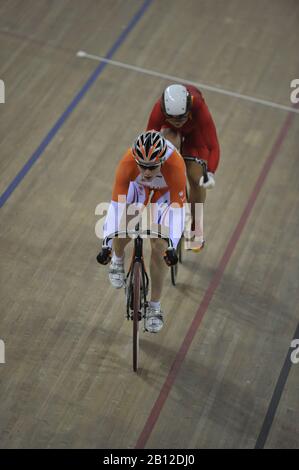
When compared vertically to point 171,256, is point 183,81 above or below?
below

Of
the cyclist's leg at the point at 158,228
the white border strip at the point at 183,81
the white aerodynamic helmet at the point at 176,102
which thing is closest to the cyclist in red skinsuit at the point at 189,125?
the white aerodynamic helmet at the point at 176,102

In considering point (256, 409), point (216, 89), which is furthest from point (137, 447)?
point (216, 89)

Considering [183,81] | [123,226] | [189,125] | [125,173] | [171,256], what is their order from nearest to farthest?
[171,256]
[125,173]
[123,226]
[189,125]
[183,81]

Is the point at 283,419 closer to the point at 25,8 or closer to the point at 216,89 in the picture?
the point at 216,89

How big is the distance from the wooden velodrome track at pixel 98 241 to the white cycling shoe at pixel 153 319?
172 mm

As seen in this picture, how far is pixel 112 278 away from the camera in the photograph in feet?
14.2

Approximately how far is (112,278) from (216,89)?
2622mm

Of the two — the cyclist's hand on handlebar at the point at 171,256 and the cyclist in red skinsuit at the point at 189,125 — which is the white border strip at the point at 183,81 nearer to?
the cyclist in red skinsuit at the point at 189,125

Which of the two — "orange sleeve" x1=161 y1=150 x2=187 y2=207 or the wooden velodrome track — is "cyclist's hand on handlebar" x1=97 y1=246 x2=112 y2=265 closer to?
"orange sleeve" x1=161 y1=150 x2=187 y2=207

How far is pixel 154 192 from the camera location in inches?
162

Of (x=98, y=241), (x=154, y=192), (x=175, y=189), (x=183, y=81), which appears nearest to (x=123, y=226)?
(x=154, y=192)

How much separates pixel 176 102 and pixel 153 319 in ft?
4.48

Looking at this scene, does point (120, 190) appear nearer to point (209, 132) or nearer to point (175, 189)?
point (175, 189)

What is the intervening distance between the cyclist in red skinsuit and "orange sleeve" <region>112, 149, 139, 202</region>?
0.37 m
